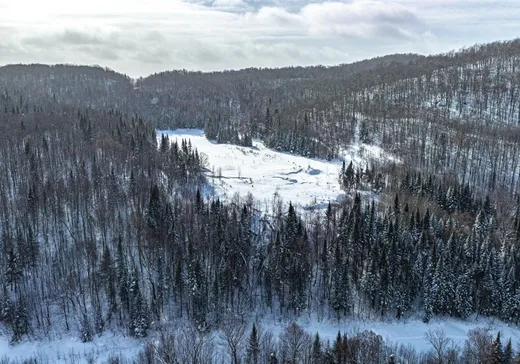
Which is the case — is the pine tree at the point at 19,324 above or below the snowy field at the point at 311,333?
above

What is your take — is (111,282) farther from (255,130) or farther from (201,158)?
(255,130)

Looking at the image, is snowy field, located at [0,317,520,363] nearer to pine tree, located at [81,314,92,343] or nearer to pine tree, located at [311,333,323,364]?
pine tree, located at [81,314,92,343]

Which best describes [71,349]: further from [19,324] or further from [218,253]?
[218,253]

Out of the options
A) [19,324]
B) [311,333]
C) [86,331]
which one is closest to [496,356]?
[311,333]

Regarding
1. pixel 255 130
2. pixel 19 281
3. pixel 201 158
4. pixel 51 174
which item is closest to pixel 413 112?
pixel 255 130

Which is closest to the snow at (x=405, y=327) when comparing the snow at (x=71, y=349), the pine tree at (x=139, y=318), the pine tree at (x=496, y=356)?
the pine tree at (x=496, y=356)

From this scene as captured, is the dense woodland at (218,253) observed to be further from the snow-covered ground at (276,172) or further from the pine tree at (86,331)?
the snow-covered ground at (276,172)
